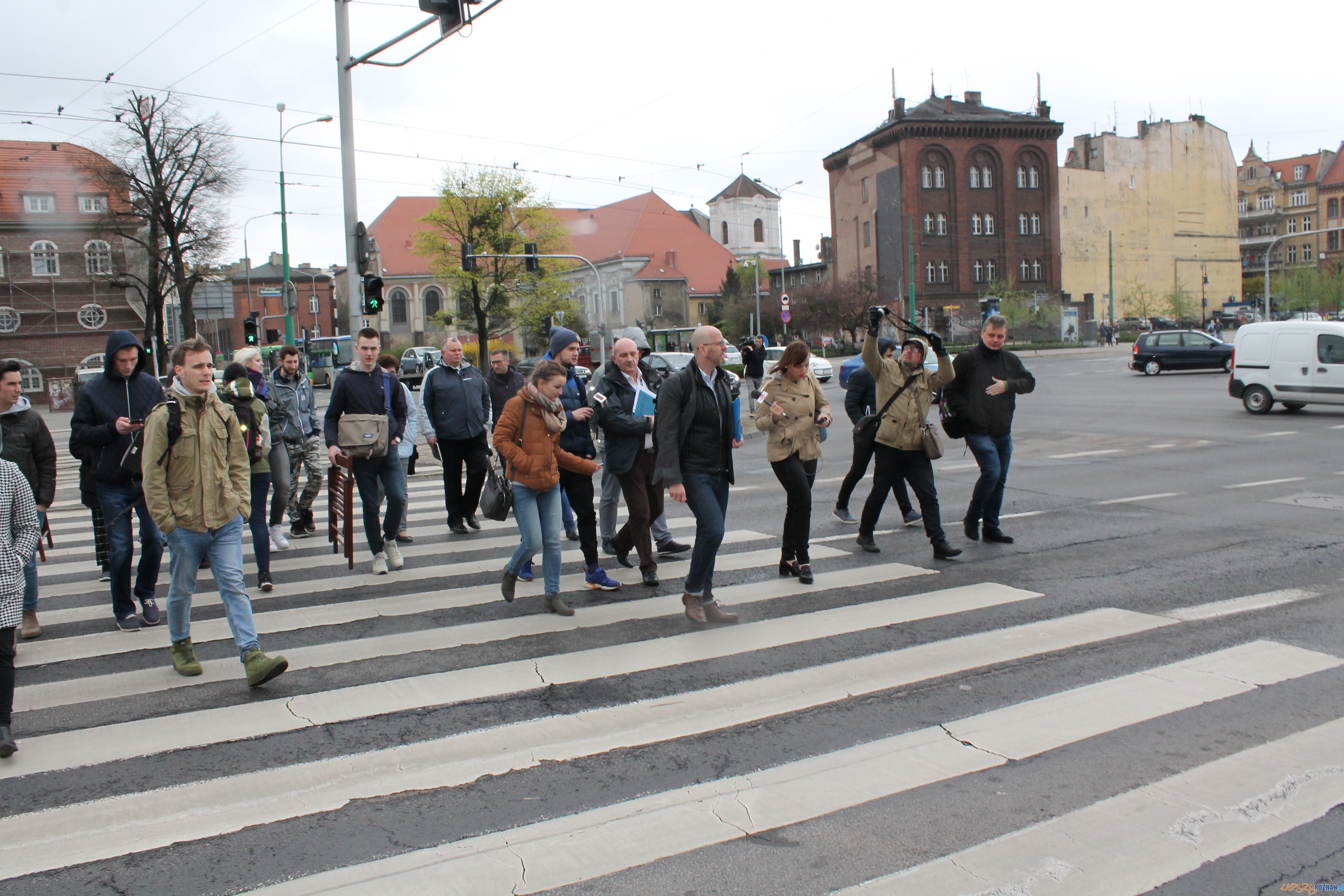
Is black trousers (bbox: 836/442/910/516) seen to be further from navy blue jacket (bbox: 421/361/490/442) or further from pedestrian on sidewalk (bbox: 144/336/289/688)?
pedestrian on sidewalk (bbox: 144/336/289/688)

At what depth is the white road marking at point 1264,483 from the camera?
38.4 feet

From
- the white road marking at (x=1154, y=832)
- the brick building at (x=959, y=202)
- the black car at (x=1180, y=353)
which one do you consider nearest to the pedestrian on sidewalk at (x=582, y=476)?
the white road marking at (x=1154, y=832)

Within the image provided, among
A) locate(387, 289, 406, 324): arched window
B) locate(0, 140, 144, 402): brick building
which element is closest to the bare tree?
locate(0, 140, 144, 402): brick building

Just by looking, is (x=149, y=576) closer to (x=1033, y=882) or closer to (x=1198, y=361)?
(x=1033, y=882)

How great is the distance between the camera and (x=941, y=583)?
7406 mm

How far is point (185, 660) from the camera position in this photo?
18.3ft

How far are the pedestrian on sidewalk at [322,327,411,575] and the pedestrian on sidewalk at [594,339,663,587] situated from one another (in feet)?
6.06

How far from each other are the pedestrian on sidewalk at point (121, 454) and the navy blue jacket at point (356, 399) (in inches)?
54.9

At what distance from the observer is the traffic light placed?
49.3 ft

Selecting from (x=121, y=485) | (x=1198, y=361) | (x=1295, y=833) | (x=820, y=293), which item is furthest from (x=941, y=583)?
(x=820, y=293)

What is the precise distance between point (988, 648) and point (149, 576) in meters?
5.48

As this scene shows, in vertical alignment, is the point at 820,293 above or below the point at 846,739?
above

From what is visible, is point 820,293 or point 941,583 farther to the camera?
point 820,293

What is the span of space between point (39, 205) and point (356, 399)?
156 ft
